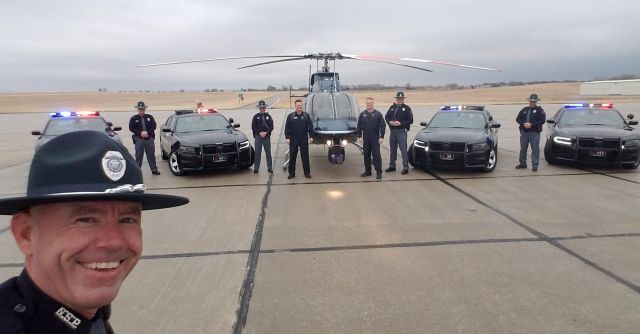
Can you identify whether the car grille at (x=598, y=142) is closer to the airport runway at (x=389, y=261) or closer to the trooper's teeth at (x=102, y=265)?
the airport runway at (x=389, y=261)

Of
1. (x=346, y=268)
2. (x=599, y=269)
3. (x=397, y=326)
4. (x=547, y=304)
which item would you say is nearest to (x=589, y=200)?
(x=599, y=269)

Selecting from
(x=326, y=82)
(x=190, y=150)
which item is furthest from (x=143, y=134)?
(x=326, y=82)

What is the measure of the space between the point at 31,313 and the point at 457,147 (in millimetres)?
9638

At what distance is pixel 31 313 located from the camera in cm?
119

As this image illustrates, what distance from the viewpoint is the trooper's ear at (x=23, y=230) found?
4.27ft

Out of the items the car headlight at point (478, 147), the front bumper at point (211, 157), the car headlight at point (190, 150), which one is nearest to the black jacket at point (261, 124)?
the front bumper at point (211, 157)

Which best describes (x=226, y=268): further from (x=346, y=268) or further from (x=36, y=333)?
(x=36, y=333)

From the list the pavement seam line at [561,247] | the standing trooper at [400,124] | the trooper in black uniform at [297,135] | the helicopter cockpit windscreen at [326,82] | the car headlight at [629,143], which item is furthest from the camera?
the helicopter cockpit windscreen at [326,82]

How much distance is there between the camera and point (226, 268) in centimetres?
473

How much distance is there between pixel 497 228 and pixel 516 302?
2282 mm

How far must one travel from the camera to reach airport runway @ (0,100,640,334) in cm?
364

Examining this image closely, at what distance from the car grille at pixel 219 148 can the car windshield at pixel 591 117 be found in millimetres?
8583

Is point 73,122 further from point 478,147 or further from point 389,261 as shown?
point 478,147

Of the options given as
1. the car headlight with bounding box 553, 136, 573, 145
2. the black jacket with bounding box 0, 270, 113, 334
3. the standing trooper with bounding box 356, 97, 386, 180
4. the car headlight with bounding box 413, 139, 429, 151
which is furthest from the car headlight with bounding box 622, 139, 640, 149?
the black jacket with bounding box 0, 270, 113, 334
